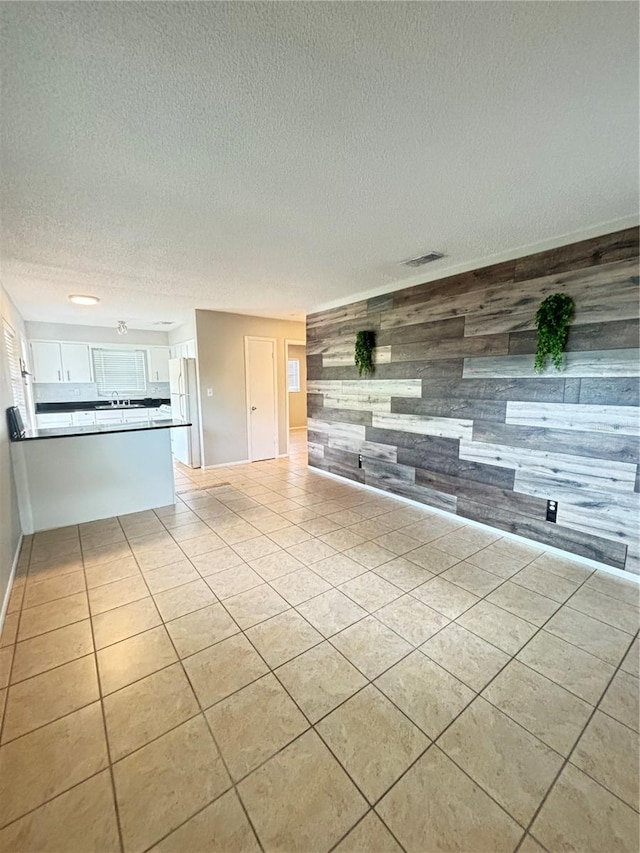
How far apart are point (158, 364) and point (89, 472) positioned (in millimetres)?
4482

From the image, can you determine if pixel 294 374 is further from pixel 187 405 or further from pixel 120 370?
pixel 187 405

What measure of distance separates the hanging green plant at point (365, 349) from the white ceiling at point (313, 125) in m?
1.59

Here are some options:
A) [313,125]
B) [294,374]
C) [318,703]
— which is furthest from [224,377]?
[318,703]

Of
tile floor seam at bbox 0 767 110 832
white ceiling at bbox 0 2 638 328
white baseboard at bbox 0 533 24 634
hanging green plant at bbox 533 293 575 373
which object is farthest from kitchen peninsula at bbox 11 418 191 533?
hanging green plant at bbox 533 293 575 373

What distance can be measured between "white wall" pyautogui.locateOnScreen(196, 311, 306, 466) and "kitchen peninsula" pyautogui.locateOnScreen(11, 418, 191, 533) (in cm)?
152

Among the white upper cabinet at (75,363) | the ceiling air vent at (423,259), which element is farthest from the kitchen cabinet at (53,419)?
the ceiling air vent at (423,259)

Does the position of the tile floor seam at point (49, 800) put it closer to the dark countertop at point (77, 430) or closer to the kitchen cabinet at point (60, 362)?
the dark countertop at point (77, 430)

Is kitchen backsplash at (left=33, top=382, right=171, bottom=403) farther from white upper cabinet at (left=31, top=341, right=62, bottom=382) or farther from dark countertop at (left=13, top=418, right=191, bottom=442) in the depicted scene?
dark countertop at (left=13, top=418, right=191, bottom=442)

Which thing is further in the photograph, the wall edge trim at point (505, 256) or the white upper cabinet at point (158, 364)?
the white upper cabinet at point (158, 364)

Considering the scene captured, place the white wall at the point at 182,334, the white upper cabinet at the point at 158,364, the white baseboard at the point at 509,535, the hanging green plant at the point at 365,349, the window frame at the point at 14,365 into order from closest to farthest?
the white baseboard at the point at 509,535, the window frame at the point at 14,365, the hanging green plant at the point at 365,349, the white wall at the point at 182,334, the white upper cabinet at the point at 158,364

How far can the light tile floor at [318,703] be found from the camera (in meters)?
1.19

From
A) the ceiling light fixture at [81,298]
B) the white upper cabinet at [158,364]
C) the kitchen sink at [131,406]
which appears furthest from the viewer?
the white upper cabinet at [158,364]

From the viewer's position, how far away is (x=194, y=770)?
52.9 inches

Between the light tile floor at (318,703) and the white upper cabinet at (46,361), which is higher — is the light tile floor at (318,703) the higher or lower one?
the lower one
